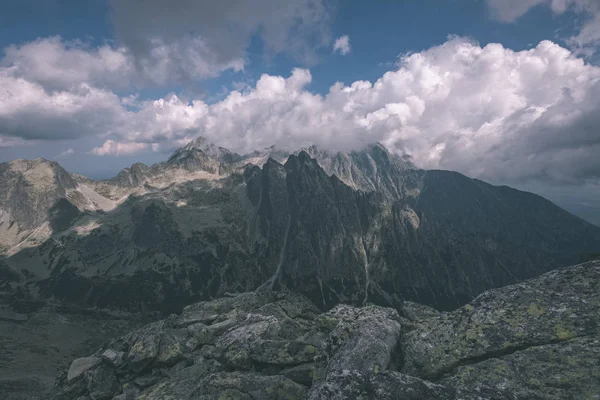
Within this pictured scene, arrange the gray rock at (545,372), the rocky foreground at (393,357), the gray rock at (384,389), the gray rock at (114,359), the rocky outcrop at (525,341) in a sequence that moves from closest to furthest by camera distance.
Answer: the gray rock at (384,389) → the gray rock at (545,372) → the rocky foreground at (393,357) → the rocky outcrop at (525,341) → the gray rock at (114,359)

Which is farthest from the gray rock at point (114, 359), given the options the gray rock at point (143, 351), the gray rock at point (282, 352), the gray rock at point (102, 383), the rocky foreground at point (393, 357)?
the gray rock at point (282, 352)

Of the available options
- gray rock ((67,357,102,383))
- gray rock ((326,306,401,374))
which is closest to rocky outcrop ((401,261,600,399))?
gray rock ((326,306,401,374))

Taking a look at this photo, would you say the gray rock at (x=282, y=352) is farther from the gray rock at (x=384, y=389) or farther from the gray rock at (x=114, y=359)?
the gray rock at (x=114, y=359)

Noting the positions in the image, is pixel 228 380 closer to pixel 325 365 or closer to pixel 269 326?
pixel 325 365

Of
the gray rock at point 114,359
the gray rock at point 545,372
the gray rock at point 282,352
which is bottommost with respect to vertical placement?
the gray rock at point 114,359

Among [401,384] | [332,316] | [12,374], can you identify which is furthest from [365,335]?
[12,374]

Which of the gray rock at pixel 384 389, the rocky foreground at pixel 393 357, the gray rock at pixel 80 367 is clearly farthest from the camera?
the gray rock at pixel 80 367
